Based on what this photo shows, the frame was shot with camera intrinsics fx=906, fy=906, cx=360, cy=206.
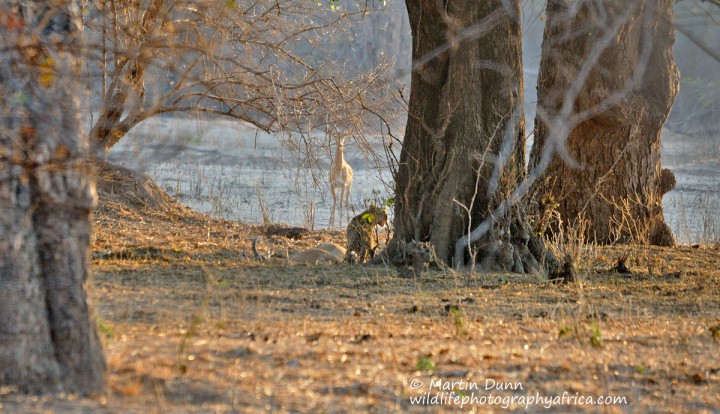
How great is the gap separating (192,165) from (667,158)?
15.0 metres

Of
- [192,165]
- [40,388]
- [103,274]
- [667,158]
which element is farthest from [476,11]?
[667,158]

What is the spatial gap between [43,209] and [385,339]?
7.01 feet

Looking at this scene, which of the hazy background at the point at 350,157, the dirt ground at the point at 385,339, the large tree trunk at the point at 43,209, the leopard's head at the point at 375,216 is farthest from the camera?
the leopard's head at the point at 375,216

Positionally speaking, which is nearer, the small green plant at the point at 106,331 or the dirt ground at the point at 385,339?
the dirt ground at the point at 385,339

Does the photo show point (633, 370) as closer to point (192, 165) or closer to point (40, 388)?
point (40, 388)

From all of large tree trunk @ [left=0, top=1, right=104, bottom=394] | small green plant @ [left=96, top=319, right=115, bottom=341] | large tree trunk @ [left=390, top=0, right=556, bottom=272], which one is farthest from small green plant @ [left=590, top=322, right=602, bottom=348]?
large tree trunk @ [left=390, top=0, right=556, bottom=272]

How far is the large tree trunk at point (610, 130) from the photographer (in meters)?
10.5

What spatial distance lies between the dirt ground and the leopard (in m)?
0.48

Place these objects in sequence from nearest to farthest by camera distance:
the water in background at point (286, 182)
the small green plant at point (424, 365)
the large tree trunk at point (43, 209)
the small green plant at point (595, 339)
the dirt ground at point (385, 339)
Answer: the large tree trunk at point (43, 209), the dirt ground at point (385, 339), the small green plant at point (424, 365), the small green plant at point (595, 339), the water in background at point (286, 182)

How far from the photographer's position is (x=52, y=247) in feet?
11.2

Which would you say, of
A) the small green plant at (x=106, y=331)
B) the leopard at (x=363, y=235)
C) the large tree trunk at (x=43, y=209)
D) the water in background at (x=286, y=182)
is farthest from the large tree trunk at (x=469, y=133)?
the large tree trunk at (x=43, y=209)

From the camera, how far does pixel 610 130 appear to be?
10695mm

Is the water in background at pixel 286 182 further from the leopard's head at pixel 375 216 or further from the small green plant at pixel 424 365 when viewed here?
the small green plant at pixel 424 365

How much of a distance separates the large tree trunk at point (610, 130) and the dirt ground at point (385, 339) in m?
2.30
